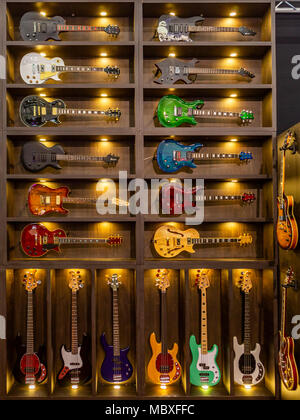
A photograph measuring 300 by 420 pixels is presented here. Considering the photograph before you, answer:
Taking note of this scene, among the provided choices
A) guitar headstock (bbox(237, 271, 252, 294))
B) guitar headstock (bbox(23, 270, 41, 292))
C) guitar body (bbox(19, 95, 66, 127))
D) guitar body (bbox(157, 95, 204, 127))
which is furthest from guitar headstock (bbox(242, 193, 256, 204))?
guitar headstock (bbox(23, 270, 41, 292))

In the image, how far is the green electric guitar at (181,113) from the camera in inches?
105

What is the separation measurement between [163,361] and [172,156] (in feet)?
5.41

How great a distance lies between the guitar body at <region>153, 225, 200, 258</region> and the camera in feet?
8.70

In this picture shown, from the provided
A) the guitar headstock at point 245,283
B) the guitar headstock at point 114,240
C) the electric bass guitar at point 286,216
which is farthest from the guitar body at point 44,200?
the electric bass guitar at point 286,216

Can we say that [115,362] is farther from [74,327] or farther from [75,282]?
[75,282]

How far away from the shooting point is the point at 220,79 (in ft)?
9.23

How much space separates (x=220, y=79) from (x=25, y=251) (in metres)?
2.20

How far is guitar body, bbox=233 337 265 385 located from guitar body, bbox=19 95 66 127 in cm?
241

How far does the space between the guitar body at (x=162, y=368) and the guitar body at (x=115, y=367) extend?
186mm

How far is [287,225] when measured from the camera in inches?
89.5

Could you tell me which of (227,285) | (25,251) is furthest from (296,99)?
(25,251)

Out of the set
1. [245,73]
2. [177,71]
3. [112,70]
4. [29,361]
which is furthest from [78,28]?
[29,361]

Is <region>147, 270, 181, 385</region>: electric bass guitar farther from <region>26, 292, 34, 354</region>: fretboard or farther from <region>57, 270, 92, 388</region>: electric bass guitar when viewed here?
<region>26, 292, 34, 354</region>: fretboard
